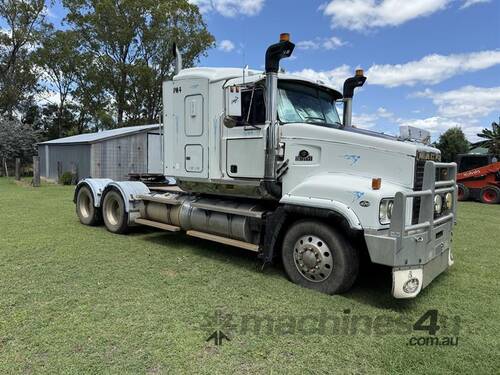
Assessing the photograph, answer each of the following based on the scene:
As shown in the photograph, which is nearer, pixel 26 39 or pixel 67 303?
pixel 67 303

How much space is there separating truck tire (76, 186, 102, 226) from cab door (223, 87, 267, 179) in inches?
168

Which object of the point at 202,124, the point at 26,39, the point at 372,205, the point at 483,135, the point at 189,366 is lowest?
the point at 189,366

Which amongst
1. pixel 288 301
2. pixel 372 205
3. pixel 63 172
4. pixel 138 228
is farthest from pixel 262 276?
pixel 63 172

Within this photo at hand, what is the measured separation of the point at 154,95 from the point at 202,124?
106ft

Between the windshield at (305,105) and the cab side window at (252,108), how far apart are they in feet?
0.85

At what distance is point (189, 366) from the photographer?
3.19 m

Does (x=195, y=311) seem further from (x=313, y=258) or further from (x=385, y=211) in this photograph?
(x=385, y=211)

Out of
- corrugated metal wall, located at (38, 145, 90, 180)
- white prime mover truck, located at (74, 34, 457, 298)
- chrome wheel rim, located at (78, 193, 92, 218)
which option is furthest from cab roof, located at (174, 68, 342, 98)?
corrugated metal wall, located at (38, 145, 90, 180)

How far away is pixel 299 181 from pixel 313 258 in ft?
3.44

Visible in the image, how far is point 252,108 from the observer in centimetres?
565

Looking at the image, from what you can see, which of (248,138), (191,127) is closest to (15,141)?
(191,127)

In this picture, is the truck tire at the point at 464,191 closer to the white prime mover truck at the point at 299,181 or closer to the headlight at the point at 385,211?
the white prime mover truck at the point at 299,181

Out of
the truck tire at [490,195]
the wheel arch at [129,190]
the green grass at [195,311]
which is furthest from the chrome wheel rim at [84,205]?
the truck tire at [490,195]

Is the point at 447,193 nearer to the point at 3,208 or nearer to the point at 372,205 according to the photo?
the point at 372,205
